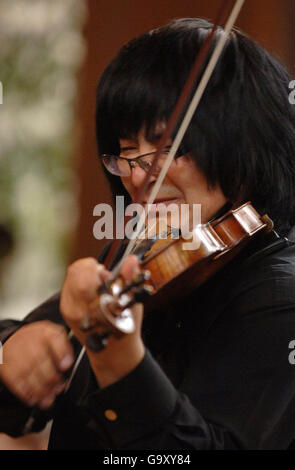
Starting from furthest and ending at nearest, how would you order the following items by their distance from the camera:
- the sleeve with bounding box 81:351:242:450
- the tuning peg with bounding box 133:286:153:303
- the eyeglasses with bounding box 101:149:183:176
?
the eyeglasses with bounding box 101:149:183:176
the sleeve with bounding box 81:351:242:450
the tuning peg with bounding box 133:286:153:303

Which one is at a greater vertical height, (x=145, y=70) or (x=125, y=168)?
(x=145, y=70)

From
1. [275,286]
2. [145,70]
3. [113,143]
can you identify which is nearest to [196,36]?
[145,70]

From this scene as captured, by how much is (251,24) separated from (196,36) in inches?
60.2

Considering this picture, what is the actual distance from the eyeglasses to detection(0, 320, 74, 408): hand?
0.98 ft

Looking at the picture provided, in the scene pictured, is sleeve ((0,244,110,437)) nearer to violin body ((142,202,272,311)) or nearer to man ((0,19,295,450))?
man ((0,19,295,450))

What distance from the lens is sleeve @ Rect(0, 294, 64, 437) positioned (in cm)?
86

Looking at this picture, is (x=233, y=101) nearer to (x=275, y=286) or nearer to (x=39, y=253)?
(x=275, y=286)

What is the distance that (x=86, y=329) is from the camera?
26.9 inches

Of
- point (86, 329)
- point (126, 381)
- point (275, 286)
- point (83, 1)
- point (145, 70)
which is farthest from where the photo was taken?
point (83, 1)

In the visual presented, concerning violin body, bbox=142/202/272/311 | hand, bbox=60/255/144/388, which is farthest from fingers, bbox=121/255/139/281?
violin body, bbox=142/202/272/311

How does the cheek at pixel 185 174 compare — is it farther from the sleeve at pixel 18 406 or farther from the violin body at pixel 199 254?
the sleeve at pixel 18 406

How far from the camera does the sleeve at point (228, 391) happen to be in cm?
80

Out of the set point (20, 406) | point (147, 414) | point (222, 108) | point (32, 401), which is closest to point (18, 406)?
point (20, 406)

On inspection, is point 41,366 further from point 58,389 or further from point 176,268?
point 176,268
